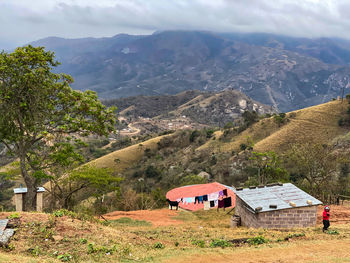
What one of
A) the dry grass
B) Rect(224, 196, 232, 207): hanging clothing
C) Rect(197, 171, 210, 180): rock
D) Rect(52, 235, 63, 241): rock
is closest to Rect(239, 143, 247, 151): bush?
Rect(197, 171, 210, 180): rock

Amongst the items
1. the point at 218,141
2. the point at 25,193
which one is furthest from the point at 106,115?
the point at 218,141

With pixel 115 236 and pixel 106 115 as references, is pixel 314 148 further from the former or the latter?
pixel 115 236

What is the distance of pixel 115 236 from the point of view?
12.7 meters

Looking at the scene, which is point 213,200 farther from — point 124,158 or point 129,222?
point 124,158

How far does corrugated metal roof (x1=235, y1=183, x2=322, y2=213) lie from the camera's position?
56.7 ft

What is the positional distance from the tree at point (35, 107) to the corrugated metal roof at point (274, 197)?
9.36m

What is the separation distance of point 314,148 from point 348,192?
5.27m

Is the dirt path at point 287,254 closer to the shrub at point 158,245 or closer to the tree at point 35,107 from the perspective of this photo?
the shrub at point 158,245

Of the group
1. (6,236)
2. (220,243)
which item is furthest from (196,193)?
(6,236)

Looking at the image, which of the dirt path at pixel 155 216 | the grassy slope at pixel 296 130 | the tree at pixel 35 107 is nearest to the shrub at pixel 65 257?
the tree at pixel 35 107

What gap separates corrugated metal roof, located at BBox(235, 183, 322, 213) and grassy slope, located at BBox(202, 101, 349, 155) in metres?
30.0

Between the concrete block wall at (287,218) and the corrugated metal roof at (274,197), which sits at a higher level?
the corrugated metal roof at (274,197)

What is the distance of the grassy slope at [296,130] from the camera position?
50438mm

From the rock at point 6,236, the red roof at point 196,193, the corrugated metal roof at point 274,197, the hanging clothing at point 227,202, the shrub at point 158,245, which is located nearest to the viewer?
the rock at point 6,236
